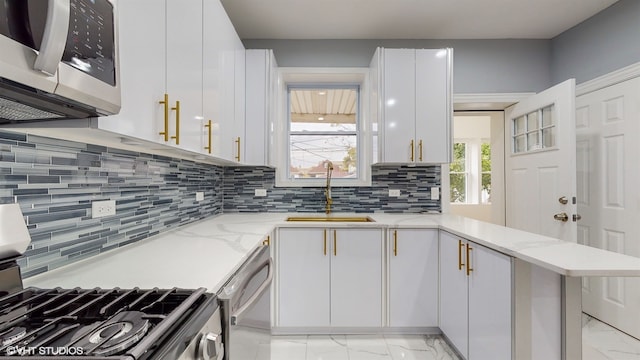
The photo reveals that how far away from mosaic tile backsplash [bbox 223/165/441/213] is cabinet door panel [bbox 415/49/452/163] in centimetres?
39

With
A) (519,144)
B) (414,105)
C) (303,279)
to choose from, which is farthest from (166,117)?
(519,144)

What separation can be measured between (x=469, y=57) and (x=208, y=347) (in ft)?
10.1

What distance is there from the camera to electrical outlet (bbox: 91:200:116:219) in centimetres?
123

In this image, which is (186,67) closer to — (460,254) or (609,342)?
(460,254)

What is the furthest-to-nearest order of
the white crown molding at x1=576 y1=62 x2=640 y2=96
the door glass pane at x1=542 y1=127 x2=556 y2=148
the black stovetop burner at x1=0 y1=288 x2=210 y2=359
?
the door glass pane at x1=542 y1=127 x2=556 y2=148, the white crown molding at x1=576 y1=62 x2=640 y2=96, the black stovetop burner at x1=0 y1=288 x2=210 y2=359

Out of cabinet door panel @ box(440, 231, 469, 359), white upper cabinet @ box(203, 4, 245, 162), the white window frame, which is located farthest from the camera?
the white window frame

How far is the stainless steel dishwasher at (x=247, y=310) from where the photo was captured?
86 cm

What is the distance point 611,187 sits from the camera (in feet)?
7.54

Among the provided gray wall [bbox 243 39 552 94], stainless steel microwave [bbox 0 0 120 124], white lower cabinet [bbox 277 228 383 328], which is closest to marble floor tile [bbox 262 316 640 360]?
white lower cabinet [bbox 277 228 383 328]

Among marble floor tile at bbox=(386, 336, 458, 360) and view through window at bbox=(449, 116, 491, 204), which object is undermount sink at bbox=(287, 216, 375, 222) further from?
view through window at bbox=(449, 116, 491, 204)

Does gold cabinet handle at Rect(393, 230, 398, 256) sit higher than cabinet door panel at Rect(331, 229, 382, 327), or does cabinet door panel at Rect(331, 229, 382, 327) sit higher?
gold cabinet handle at Rect(393, 230, 398, 256)

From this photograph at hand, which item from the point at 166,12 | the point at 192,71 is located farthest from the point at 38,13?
the point at 192,71

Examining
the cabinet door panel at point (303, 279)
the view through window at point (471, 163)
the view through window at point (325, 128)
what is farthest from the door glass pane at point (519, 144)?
the view through window at point (471, 163)

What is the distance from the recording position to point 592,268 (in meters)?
1.07
